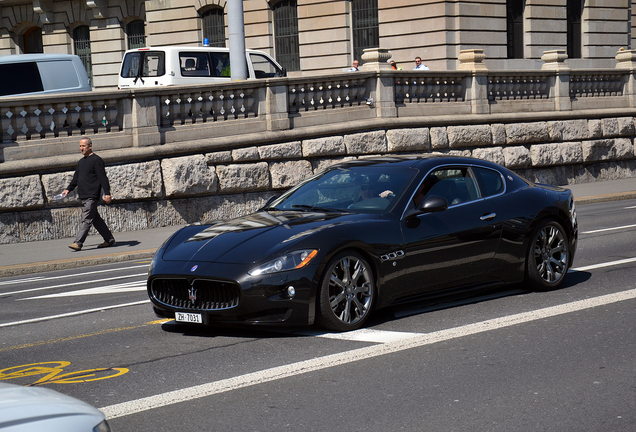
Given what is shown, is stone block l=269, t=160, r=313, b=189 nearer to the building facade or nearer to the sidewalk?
the sidewalk

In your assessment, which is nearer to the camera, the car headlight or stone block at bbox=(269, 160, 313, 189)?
the car headlight

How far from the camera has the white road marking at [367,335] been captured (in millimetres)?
6831

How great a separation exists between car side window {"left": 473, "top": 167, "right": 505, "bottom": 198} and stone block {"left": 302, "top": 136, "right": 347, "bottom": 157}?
1068 centimetres

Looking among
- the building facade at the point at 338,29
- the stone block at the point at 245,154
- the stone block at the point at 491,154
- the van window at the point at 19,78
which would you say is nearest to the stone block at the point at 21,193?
the van window at the point at 19,78

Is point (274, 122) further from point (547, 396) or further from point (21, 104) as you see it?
point (547, 396)

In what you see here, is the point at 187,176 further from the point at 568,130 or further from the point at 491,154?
the point at 568,130

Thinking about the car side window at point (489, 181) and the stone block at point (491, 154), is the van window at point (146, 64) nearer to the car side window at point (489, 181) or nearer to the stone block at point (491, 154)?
the stone block at point (491, 154)

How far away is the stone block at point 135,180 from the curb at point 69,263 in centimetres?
271

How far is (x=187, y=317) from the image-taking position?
6.96m

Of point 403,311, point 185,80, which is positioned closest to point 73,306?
point 403,311

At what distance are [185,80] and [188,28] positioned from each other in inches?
436

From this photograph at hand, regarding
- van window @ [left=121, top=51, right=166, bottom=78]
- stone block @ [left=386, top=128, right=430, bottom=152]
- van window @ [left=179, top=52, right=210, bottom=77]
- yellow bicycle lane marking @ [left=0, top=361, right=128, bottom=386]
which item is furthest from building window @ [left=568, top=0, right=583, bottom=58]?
yellow bicycle lane marking @ [left=0, top=361, right=128, bottom=386]

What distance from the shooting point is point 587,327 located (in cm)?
706

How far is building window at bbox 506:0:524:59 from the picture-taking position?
30.8 m
